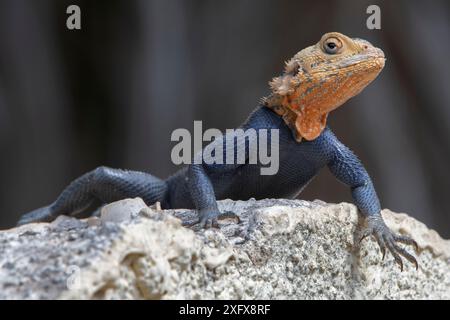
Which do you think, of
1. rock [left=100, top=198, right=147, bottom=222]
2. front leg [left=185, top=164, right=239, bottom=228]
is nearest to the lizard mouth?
front leg [left=185, top=164, right=239, bottom=228]

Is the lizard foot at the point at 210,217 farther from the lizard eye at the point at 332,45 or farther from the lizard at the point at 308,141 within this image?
the lizard eye at the point at 332,45

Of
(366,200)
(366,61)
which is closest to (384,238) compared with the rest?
(366,200)

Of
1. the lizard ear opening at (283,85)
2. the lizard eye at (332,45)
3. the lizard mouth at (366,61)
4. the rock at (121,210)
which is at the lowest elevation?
the rock at (121,210)

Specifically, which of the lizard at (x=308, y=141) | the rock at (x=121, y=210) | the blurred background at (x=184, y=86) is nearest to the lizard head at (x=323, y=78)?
the lizard at (x=308, y=141)

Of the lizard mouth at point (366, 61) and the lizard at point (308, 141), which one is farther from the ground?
the lizard mouth at point (366, 61)

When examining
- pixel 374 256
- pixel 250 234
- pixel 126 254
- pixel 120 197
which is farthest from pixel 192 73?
pixel 126 254
